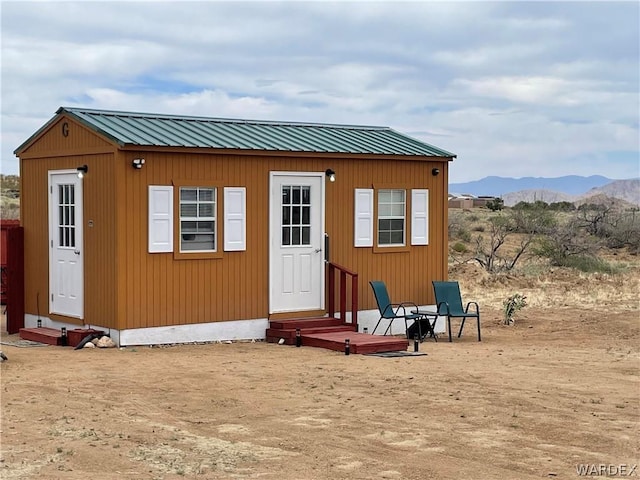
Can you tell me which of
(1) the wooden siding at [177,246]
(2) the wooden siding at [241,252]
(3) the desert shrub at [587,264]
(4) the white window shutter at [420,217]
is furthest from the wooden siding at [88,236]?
(3) the desert shrub at [587,264]

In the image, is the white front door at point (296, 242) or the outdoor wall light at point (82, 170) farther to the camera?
the white front door at point (296, 242)

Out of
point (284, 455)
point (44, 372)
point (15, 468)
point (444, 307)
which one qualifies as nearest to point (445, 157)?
point (444, 307)

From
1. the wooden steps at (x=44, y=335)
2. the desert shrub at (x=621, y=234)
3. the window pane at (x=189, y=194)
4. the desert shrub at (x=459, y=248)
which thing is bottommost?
the wooden steps at (x=44, y=335)

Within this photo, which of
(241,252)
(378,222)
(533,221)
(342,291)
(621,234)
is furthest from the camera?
(621,234)

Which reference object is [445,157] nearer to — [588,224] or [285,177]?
[285,177]

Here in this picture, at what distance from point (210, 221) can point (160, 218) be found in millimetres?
791

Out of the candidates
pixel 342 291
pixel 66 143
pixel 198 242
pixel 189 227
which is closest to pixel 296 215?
pixel 342 291

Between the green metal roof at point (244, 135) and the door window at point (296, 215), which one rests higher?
the green metal roof at point (244, 135)

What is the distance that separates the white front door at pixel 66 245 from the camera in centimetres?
1403

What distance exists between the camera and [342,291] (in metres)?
14.9

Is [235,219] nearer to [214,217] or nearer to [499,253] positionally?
[214,217]

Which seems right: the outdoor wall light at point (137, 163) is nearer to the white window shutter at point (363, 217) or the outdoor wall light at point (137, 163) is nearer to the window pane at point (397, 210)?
the white window shutter at point (363, 217)

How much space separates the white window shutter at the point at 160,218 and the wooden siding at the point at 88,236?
0.49m

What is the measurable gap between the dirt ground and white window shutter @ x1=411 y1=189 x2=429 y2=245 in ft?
8.15
